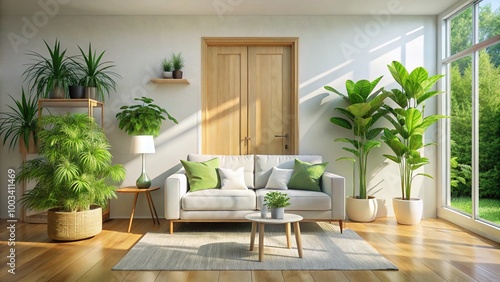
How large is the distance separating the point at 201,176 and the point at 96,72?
1987mm

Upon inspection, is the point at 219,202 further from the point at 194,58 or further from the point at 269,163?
the point at 194,58

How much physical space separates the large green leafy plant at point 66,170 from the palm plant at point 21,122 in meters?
0.92

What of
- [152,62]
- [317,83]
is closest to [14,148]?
[152,62]

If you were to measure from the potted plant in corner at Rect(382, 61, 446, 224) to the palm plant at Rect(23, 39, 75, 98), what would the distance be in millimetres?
4081

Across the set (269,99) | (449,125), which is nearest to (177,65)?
(269,99)

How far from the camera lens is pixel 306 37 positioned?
555 cm

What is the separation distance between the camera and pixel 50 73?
5102mm

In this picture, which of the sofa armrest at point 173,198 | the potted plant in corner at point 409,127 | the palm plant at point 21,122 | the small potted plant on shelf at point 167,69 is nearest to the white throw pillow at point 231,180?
the sofa armrest at point 173,198

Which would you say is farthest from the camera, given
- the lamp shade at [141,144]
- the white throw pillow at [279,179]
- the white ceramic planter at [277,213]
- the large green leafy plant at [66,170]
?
the lamp shade at [141,144]

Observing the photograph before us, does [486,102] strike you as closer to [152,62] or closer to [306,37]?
[306,37]

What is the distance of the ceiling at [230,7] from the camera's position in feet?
16.4

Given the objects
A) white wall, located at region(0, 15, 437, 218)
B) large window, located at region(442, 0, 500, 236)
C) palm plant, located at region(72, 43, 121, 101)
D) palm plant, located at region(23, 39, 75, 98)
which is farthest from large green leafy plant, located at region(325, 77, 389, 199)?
palm plant, located at region(23, 39, 75, 98)

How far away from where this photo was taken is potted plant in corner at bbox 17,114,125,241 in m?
4.12

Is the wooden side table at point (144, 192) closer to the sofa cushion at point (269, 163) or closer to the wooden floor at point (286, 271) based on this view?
the wooden floor at point (286, 271)
